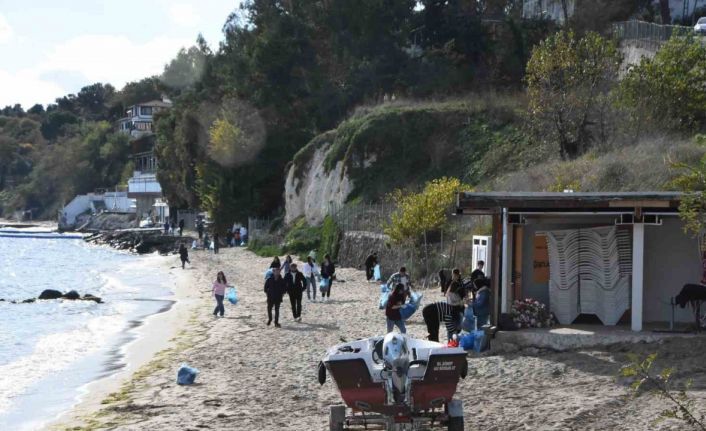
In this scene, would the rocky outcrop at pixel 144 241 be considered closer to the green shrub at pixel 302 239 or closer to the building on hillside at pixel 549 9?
→ the green shrub at pixel 302 239

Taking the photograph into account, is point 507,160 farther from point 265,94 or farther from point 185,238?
point 185,238

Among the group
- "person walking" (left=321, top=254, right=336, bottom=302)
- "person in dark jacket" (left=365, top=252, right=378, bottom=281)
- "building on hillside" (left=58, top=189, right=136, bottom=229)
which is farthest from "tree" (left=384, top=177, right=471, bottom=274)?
"building on hillside" (left=58, top=189, right=136, bottom=229)

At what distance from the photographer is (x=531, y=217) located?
1812 cm

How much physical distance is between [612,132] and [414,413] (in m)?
29.3

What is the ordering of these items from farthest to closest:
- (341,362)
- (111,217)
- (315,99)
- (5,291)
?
(111,217), (315,99), (5,291), (341,362)

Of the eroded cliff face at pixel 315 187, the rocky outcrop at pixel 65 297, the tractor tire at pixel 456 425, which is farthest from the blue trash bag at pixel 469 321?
the eroded cliff face at pixel 315 187

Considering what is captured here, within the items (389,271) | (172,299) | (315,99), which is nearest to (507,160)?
(389,271)

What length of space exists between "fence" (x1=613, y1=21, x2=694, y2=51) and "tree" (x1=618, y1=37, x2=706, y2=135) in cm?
668

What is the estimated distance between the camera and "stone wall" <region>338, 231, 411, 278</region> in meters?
34.6

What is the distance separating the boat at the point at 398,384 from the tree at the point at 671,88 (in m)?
26.5

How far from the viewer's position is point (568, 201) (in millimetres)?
16656

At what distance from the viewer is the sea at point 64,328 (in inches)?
712

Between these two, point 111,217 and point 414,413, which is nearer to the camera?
point 414,413

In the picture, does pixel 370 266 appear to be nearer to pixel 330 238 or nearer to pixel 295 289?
pixel 330 238
